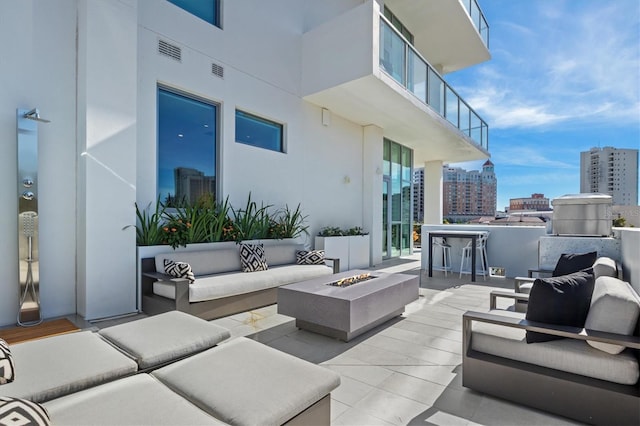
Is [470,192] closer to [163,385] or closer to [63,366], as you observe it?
[163,385]

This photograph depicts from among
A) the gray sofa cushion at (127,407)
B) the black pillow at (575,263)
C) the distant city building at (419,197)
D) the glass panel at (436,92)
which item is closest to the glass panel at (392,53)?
the glass panel at (436,92)

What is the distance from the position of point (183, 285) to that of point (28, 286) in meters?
1.59

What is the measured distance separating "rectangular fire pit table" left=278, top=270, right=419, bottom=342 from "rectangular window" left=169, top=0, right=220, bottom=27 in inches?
187

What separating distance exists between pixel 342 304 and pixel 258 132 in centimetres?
430

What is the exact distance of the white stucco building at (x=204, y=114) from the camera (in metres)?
3.67

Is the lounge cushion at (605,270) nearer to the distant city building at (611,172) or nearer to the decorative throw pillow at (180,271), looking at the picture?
the decorative throw pillow at (180,271)

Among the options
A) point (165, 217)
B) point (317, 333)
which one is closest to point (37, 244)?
point (165, 217)

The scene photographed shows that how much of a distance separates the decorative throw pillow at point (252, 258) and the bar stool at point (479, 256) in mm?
4200

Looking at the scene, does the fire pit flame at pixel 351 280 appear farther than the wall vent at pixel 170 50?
No

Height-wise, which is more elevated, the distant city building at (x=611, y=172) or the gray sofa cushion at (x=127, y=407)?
the distant city building at (x=611, y=172)

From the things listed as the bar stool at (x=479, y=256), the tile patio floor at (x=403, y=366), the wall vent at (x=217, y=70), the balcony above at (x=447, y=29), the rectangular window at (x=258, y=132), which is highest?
the balcony above at (x=447, y=29)

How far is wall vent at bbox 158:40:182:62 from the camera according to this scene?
15.2ft

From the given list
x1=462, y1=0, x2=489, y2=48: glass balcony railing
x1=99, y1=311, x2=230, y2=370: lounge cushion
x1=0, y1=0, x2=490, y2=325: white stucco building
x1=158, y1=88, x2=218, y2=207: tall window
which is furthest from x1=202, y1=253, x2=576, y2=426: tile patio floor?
x1=462, y1=0, x2=489, y2=48: glass balcony railing

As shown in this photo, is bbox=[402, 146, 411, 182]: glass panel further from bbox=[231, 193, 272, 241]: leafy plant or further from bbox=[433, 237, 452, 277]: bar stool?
bbox=[231, 193, 272, 241]: leafy plant
